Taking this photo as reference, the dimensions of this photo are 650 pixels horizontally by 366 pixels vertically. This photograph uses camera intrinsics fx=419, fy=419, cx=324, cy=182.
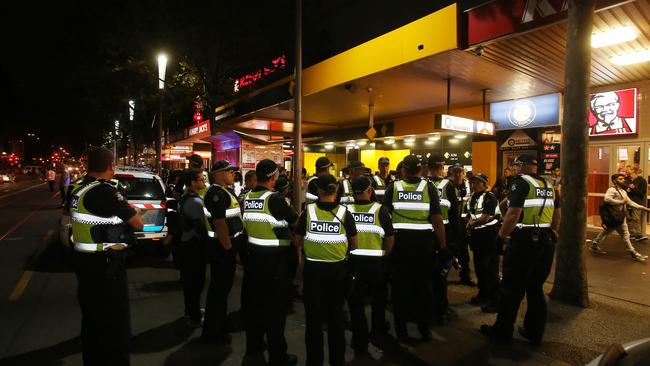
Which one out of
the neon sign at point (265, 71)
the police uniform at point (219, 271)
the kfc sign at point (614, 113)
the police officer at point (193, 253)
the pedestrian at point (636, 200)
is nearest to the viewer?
the police uniform at point (219, 271)

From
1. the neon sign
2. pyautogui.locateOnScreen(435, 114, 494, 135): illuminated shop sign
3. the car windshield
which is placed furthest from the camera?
the neon sign

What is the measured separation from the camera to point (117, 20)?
1653 cm

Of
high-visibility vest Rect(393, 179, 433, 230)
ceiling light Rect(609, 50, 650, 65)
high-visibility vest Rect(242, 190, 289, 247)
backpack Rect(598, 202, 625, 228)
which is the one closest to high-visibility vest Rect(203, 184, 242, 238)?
high-visibility vest Rect(242, 190, 289, 247)

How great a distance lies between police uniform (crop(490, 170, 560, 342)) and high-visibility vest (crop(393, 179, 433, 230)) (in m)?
0.95

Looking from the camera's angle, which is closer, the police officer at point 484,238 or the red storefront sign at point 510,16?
the police officer at point 484,238

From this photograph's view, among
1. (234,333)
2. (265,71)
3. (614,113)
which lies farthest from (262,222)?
(265,71)

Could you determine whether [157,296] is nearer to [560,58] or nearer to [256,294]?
[256,294]

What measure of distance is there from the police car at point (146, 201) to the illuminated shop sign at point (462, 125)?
6.78 metres

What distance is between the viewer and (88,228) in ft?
11.6

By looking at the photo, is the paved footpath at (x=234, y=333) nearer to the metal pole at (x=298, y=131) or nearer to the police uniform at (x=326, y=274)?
the police uniform at (x=326, y=274)

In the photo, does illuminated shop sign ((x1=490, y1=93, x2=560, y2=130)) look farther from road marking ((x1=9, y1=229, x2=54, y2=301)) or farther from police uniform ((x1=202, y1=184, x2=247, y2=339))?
road marking ((x1=9, y1=229, x2=54, y2=301))

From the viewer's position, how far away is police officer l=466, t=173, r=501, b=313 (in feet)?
20.1

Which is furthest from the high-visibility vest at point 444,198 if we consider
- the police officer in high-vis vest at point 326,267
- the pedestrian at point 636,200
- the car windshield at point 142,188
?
the pedestrian at point 636,200

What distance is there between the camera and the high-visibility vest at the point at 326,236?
3.68m
